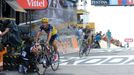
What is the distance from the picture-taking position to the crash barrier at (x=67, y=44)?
88.7 ft

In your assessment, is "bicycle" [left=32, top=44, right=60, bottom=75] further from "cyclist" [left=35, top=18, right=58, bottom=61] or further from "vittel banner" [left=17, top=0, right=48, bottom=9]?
"vittel banner" [left=17, top=0, right=48, bottom=9]

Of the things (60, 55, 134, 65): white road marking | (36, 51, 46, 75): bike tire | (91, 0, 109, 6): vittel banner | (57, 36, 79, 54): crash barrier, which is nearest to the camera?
(36, 51, 46, 75): bike tire

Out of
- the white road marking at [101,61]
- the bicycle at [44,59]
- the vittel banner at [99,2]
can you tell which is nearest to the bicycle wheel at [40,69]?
the bicycle at [44,59]

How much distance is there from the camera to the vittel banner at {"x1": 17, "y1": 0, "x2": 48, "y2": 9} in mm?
22172

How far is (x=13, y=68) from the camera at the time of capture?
53.3 ft

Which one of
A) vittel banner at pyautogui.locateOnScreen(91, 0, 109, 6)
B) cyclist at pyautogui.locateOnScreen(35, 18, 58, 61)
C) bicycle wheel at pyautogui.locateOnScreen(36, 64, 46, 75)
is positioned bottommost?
bicycle wheel at pyautogui.locateOnScreen(36, 64, 46, 75)

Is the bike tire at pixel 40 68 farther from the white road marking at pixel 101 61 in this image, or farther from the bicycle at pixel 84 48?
the bicycle at pixel 84 48

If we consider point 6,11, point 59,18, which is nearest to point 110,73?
point 6,11

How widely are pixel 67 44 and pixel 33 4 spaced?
6631 mm

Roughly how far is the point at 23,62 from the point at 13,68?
1651 millimetres

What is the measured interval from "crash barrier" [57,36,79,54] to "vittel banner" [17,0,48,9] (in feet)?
15.1

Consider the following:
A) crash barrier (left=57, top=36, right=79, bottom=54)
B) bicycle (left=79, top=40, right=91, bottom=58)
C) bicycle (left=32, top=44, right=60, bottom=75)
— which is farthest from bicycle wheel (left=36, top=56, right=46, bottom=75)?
crash barrier (left=57, top=36, right=79, bottom=54)

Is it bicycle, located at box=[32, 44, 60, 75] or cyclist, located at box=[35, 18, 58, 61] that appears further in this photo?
cyclist, located at box=[35, 18, 58, 61]

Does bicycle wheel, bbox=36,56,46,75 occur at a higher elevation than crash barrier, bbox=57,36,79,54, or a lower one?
higher
